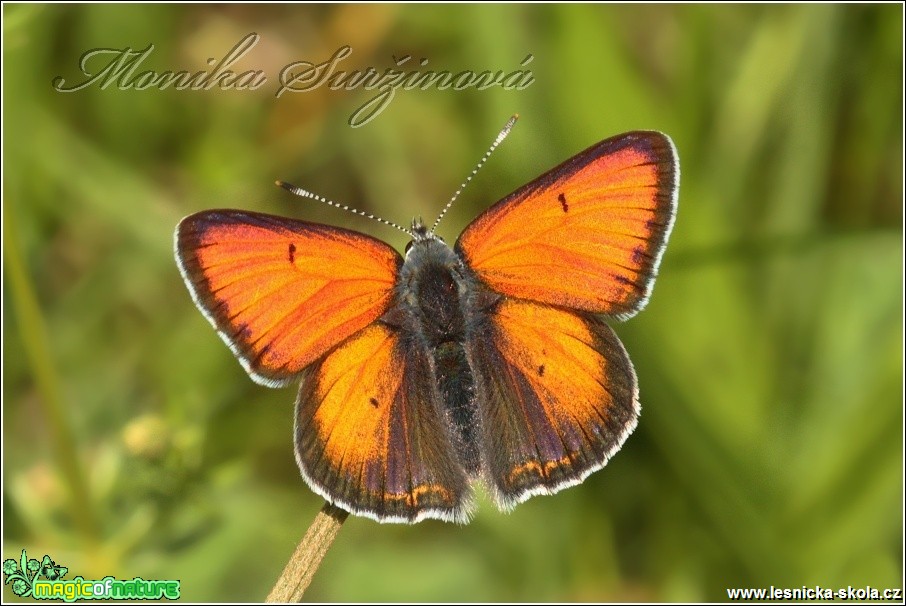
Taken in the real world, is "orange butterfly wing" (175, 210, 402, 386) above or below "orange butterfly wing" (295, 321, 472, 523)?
above

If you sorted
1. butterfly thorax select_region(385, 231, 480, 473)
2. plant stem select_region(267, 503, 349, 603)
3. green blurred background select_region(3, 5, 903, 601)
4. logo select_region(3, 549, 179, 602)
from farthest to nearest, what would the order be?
green blurred background select_region(3, 5, 903, 601)
logo select_region(3, 549, 179, 602)
butterfly thorax select_region(385, 231, 480, 473)
plant stem select_region(267, 503, 349, 603)

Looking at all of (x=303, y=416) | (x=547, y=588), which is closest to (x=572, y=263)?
(x=303, y=416)

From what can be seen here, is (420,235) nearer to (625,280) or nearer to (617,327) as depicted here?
(625,280)

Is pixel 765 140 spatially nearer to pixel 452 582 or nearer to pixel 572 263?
pixel 572 263

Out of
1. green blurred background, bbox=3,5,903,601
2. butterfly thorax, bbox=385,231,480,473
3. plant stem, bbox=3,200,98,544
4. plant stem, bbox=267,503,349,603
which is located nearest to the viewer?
plant stem, bbox=267,503,349,603

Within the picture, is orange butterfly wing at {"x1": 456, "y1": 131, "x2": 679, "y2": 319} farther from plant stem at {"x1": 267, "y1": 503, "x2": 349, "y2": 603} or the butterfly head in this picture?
plant stem at {"x1": 267, "y1": 503, "x2": 349, "y2": 603}

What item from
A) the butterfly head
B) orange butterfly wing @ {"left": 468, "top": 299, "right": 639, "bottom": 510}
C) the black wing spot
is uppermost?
the butterfly head

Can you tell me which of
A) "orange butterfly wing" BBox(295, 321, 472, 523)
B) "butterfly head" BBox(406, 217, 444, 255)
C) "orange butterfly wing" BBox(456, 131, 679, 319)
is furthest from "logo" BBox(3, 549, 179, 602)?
"orange butterfly wing" BBox(456, 131, 679, 319)

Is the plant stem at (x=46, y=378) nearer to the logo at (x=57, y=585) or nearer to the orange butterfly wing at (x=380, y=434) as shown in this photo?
the logo at (x=57, y=585)

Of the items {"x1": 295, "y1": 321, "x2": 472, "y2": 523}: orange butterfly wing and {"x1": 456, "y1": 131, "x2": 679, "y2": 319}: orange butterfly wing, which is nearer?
{"x1": 295, "y1": 321, "x2": 472, "y2": 523}: orange butterfly wing
